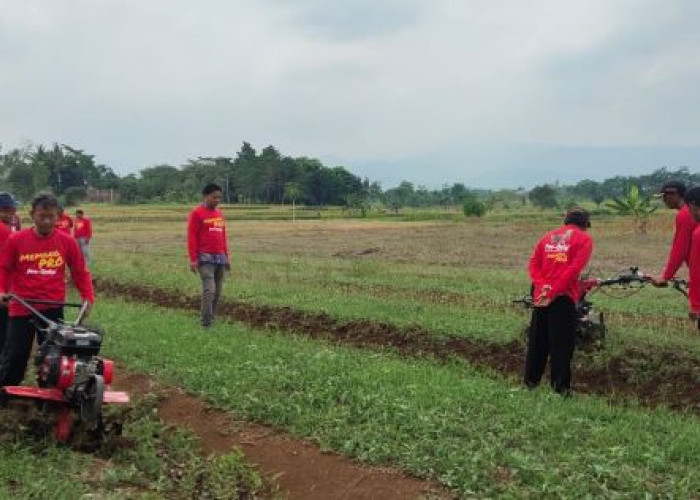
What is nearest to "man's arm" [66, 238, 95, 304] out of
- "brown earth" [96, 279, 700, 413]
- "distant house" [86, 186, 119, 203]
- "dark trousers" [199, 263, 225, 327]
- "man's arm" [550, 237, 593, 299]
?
"dark trousers" [199, 263, 225, 327]

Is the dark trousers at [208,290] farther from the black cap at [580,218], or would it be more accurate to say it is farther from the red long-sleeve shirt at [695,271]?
the red long-sleeve shirt at [695,271]

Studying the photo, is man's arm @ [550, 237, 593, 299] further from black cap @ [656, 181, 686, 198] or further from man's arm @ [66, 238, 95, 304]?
man's arm @ [66, 238, 95, 304]

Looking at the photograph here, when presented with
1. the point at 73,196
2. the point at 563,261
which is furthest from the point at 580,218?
the point at 73,196

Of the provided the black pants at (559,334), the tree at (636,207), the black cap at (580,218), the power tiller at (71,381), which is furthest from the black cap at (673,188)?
the tree at (636,207)

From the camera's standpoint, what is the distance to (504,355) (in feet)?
32.1

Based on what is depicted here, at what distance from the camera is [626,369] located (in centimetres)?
881

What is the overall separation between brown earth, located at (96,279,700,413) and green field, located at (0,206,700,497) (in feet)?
0.12

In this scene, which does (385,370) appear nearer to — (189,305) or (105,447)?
(105,447)

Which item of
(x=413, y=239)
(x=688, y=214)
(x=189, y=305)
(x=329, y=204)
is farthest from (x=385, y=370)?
(x=329, y=204)

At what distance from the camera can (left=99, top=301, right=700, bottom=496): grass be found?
5188 millimetres

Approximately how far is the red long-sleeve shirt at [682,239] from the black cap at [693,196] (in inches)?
13.2

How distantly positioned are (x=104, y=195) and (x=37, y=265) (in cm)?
9308

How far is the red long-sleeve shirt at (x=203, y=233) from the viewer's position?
11.0 metres

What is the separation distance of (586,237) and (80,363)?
5061mm
